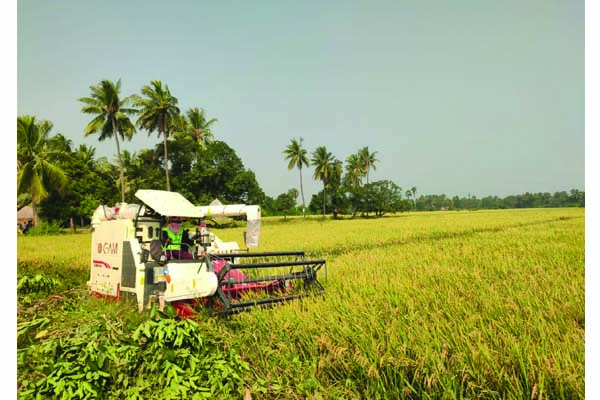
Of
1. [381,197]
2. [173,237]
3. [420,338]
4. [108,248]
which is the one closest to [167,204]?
[173,237]

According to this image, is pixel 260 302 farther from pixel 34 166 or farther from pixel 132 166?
pixel 132 166

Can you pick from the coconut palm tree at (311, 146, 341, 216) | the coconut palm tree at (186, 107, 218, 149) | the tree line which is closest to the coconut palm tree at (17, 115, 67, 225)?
the tree line

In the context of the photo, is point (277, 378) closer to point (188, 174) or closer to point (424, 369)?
point (424, 369)

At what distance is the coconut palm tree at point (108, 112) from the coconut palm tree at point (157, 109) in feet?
3.87

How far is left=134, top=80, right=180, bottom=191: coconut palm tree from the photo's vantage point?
31750 millimetres

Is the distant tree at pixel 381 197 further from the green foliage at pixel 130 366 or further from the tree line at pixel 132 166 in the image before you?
the green foliage at pixel 130 366

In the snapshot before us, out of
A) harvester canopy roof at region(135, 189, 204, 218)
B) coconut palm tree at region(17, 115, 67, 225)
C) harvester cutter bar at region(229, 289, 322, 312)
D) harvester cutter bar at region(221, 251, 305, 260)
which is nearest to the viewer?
harvester cutter bar at region(229, 289, 322, 312)

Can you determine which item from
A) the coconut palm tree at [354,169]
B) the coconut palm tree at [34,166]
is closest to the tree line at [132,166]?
the coconut palm tree at [34,166]

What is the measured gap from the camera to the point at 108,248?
20.6 feet

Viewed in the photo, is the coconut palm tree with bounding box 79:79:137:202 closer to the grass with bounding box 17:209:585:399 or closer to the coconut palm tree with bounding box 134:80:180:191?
the coconut palm tree with bounding box 134:80:180:191

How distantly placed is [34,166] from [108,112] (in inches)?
350

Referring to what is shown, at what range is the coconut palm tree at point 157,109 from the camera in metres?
31.8

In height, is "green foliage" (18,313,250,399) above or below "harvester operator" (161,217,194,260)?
below
